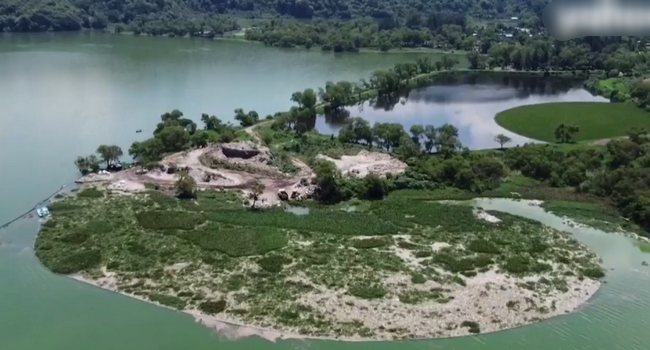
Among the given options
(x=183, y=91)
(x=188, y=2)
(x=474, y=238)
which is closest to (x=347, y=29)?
(x=188, y=2)

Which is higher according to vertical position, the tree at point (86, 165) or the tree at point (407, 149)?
the tree at point (407, 149)

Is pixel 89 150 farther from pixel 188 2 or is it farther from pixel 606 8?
pixel 188 2

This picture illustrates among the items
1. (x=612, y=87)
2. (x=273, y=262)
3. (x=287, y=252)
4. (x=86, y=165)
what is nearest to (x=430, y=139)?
(x=287, y=252)

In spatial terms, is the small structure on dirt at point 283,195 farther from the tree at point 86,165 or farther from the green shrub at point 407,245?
the tree at point 86,165

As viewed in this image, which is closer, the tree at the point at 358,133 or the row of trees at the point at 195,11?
the tree at the point at 358,133

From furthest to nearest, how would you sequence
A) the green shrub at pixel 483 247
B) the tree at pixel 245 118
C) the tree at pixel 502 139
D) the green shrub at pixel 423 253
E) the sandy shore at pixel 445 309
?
the tree at pixel 245 118 < the tree at pixel 502 139 < the green shrub at pixel 483 247 < the green shrub at pixel 423 253 < the sandy shore at pixel 445 309

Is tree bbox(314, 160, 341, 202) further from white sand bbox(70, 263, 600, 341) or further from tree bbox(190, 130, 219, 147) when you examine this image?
tree bbox(190, 130, 219, 147)

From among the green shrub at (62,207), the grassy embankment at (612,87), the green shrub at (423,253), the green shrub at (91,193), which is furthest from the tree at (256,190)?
the grassy embankment at (612,87)
